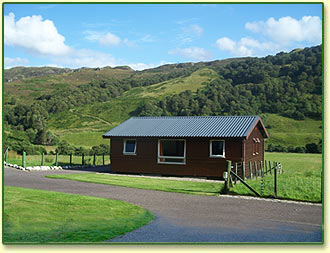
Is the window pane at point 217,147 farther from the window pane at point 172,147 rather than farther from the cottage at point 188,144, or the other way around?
the window pane at point 172,147

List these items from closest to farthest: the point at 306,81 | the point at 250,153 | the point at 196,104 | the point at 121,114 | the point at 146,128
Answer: the point at 250,153, the point at 146,128, the point at 306,81, the point at 196,104, the point at 121,114

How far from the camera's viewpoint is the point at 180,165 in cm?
2089

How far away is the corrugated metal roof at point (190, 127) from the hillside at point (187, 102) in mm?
15845

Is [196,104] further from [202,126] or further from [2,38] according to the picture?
[2,38]

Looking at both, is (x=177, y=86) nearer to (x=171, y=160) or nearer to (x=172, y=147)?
(x=172, y=147)

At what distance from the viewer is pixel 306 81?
5872 centimetres

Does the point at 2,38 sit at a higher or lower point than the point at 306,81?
lower

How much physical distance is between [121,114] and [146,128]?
162 feet

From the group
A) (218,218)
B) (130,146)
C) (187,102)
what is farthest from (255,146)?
(187,102)

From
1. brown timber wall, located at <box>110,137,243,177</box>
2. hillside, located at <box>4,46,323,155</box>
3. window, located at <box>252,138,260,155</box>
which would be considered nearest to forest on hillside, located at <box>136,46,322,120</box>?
hillside, located at <box>4,46,323,155</box>

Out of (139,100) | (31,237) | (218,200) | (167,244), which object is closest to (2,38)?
(31,237)

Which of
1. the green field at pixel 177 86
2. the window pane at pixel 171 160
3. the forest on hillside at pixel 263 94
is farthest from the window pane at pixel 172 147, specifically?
the green field at pixel 177 86

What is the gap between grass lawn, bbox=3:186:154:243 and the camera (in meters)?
7.89

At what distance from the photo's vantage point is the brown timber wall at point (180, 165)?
19609mm
